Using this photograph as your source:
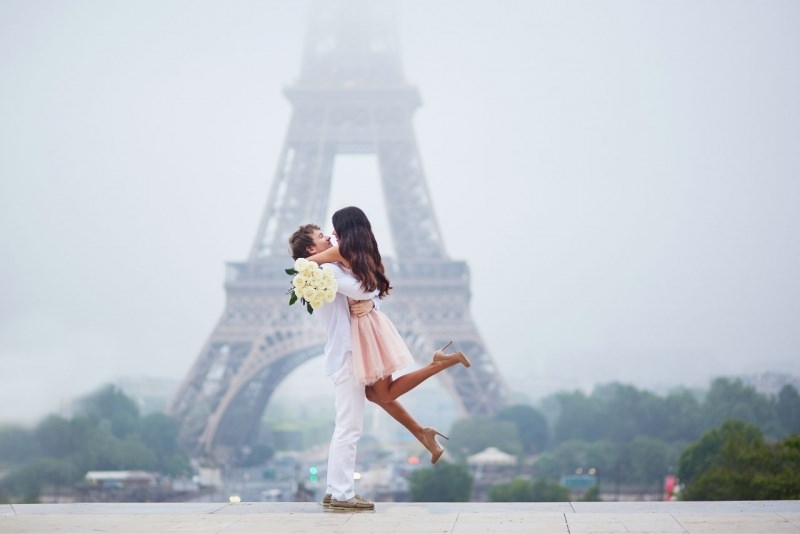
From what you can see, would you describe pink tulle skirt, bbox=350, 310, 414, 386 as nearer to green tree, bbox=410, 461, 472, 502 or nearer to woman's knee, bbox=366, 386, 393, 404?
woman's knee, bbox=366, 386, 393, 404

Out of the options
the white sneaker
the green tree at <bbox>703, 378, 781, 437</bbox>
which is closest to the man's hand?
the white sneaker

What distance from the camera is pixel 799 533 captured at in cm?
407

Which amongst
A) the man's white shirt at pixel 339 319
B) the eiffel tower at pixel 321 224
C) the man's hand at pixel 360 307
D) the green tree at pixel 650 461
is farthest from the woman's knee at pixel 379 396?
the green tree at pixel 650 461

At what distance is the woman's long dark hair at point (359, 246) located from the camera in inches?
197

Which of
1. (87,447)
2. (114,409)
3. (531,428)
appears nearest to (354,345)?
(87,447)

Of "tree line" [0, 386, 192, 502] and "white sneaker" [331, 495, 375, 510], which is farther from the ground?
"tree line" [0, 386, 192, 502]

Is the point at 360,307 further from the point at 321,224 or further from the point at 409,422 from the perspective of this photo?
the point at 321,224

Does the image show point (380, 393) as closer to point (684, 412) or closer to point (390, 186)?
point (390, 186)

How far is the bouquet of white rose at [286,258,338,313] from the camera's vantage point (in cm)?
485

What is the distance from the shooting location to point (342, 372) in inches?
200

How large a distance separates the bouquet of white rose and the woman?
11 cm

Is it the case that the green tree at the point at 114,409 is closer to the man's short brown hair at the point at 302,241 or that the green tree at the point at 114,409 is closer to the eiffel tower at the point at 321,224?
the eiffel tower at the point at 321,224

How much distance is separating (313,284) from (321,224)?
27013mm

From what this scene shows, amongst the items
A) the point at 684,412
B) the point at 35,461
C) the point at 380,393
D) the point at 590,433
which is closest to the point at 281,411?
the point at 590,433
